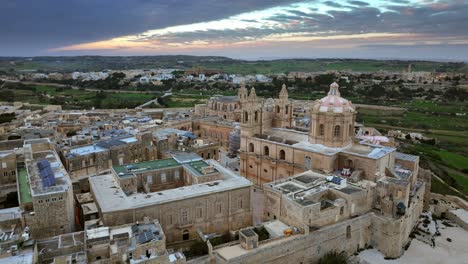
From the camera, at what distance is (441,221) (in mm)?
36750

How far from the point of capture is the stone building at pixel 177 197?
24.8 metres

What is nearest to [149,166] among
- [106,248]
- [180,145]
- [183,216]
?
[183,216]

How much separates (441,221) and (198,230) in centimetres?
2539

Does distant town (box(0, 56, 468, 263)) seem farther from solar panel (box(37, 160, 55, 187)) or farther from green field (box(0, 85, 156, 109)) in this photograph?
green field (box(0, 85, 156, 109))

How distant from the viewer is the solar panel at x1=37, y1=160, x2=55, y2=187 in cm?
2514

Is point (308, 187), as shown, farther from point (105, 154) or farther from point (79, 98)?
point (79, 98)

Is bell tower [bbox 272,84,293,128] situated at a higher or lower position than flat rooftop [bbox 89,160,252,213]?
higher

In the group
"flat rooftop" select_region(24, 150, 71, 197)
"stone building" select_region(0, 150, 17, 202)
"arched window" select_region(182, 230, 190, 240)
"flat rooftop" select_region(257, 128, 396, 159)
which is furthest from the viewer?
"flat rooftop" select_region(257, 128, 396, 159)

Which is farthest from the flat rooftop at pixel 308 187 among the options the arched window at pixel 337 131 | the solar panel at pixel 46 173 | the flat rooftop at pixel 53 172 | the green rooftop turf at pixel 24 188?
the green rooftop turf at pixel 24 188

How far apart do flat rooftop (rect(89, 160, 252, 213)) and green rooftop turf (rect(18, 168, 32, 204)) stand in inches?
170

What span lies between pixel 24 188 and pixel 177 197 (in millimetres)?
11667

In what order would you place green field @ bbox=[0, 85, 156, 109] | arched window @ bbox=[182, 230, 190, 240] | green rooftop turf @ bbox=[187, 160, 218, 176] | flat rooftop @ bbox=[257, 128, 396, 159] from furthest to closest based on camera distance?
→ 1. green field @ bbox=[0, 85, 156, 109]
2. flat rooftop @ bbox=[257, 128, 396, 159]
3. green rooftop turf @ bbox=[187, 160, 218, 176]
4. arched window @ bbox=[182, 230, 190, 240]

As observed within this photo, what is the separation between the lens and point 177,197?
25.9m

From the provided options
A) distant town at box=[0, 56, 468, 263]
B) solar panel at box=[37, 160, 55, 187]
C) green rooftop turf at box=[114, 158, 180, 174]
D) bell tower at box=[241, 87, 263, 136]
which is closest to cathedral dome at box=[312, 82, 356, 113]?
distant town at box=[0, 56, 468, 263]
